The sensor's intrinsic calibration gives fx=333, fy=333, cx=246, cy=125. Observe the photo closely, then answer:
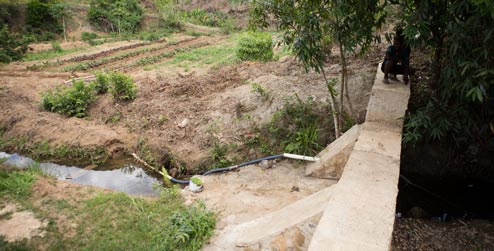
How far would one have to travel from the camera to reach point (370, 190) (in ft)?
10.5

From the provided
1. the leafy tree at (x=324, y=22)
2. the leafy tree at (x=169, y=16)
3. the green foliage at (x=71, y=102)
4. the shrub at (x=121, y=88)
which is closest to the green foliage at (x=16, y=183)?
the green foliage at (x=71, y=102)

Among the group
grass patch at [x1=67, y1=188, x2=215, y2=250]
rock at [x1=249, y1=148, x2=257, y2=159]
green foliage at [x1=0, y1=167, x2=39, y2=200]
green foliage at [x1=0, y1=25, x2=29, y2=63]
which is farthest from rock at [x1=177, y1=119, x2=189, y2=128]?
green foliage at [x1=0, y1=25, x2=29, y2=63]

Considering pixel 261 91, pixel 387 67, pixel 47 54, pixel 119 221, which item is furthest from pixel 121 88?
pixel 47 54

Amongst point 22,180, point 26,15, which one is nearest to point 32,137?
point 22,180

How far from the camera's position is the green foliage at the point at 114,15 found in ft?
70.7

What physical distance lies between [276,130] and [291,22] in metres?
2.04

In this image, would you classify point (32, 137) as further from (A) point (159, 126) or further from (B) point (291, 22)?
(B) point (291, 22)

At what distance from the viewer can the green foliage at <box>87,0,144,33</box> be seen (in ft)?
70.7

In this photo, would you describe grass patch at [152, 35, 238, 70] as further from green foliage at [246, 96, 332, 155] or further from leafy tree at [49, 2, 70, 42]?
leafy tree at [49, 2, 70, 42]

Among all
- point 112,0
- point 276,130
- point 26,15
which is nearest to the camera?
point 276,130

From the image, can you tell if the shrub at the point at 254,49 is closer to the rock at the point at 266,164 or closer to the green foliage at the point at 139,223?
the rock at the point at 266,164

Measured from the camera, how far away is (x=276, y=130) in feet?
20.4

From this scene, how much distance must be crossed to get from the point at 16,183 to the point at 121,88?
13.1 ft

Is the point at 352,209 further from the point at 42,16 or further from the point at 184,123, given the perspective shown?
the point at 42,16
